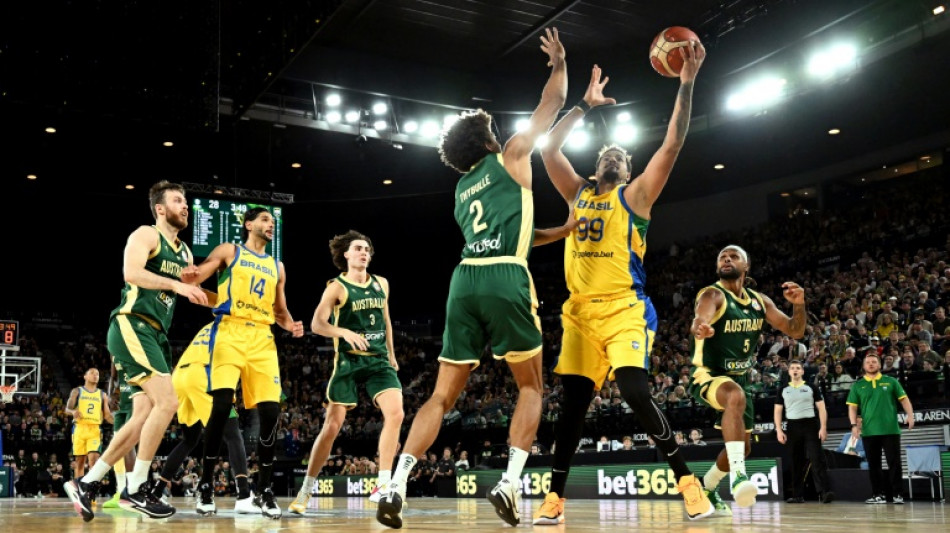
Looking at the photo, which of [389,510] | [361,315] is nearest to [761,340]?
[361,315]

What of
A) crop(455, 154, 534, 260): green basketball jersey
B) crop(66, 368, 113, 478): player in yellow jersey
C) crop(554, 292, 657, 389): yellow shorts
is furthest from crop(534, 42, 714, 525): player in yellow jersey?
crop(66, 368, 113, 478): player in yellow jersey

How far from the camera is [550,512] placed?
17.3 feet

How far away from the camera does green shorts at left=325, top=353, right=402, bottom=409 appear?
25.3 ft

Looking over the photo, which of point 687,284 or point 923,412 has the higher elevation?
point 687,284

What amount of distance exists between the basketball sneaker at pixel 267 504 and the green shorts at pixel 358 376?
104 cm

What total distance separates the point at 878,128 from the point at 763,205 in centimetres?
507

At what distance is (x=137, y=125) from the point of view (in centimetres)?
2195

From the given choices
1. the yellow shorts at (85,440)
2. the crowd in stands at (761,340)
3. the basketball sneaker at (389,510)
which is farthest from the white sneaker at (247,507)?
the yellow shorts at (85,440)

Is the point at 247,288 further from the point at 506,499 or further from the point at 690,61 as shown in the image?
the point at 690,61

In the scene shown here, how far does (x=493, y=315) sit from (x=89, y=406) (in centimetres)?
1146

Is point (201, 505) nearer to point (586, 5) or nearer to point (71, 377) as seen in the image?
point (586, 5)

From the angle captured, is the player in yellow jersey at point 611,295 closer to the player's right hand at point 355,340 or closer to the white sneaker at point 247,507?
the player's right hand at point 355,340

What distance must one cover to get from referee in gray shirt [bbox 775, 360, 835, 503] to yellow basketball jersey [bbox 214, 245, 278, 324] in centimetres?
671

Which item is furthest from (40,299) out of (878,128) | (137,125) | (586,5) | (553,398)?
(878,128)
